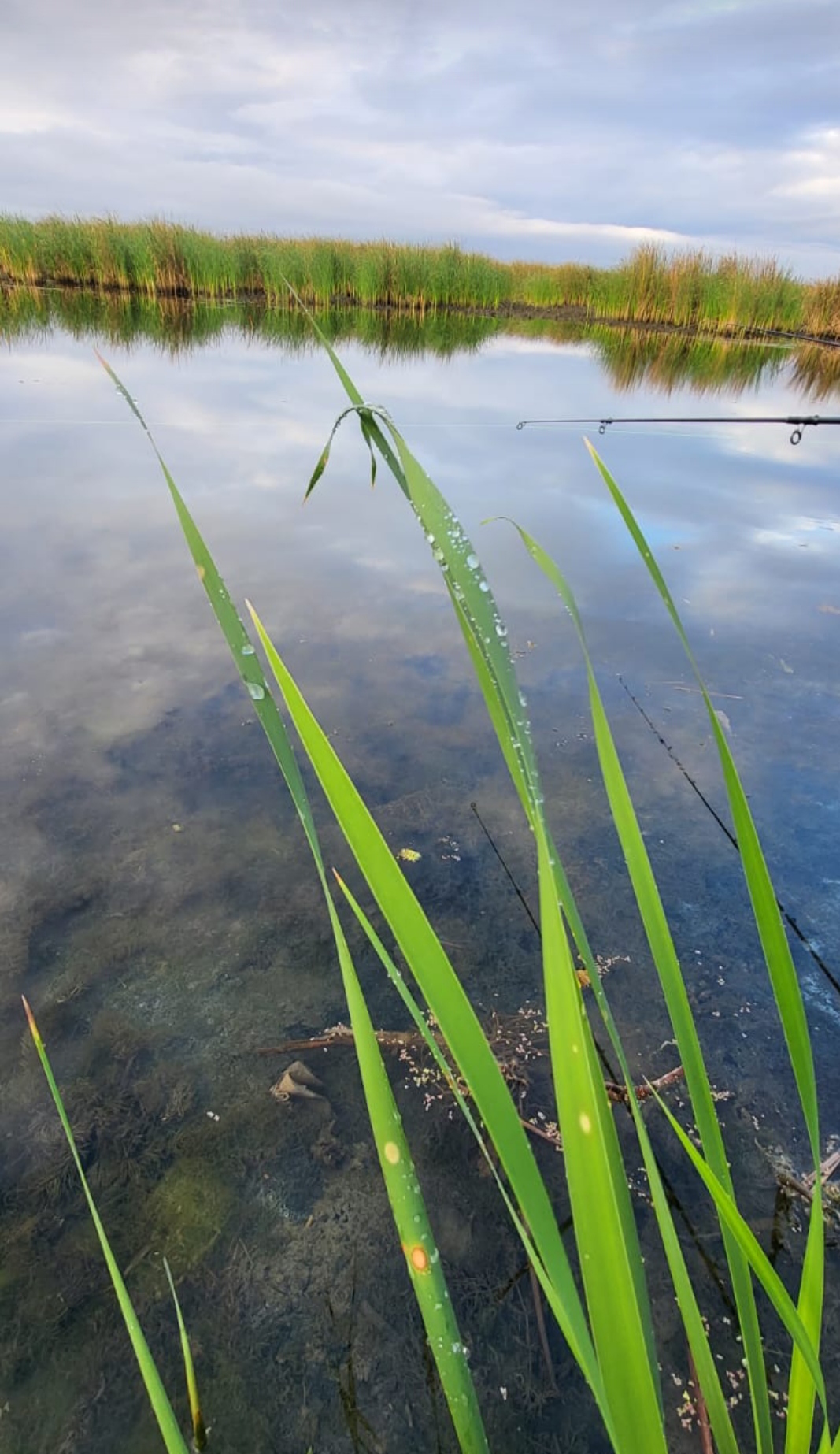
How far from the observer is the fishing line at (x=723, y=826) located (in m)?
1.51

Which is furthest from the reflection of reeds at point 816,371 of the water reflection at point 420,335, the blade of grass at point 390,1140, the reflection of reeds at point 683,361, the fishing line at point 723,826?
the blade of grass at point 390,1140

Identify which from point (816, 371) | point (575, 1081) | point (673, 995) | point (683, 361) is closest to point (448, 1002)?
point (575, 1081)

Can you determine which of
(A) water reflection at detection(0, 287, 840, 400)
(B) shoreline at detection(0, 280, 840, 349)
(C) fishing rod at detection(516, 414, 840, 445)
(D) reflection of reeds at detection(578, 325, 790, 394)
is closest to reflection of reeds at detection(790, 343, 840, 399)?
(A) water reflection at detection(0, 287, 840, 400)

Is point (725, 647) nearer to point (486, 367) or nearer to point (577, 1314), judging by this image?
point (577, 1314)

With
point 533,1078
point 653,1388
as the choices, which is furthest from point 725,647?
point 653,1388

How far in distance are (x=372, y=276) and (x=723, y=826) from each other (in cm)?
1453

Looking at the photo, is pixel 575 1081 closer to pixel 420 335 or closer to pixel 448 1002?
pixel 448 1002

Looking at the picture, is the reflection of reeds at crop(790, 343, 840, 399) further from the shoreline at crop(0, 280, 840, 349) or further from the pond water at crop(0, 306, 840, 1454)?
the pond water at crop(0, 306, 840, 1454)

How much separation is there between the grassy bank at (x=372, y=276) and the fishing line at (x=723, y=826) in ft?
42.9

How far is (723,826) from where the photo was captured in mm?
1900

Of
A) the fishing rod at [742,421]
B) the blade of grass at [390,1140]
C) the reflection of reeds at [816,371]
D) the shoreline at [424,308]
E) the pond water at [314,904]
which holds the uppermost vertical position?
the shoreline at [424,308]

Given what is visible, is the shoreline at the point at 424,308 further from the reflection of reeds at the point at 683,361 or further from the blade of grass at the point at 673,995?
the blade of grass at the point at 673,995

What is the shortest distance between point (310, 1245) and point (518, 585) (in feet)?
8.69

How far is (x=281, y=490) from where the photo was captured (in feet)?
13.5
